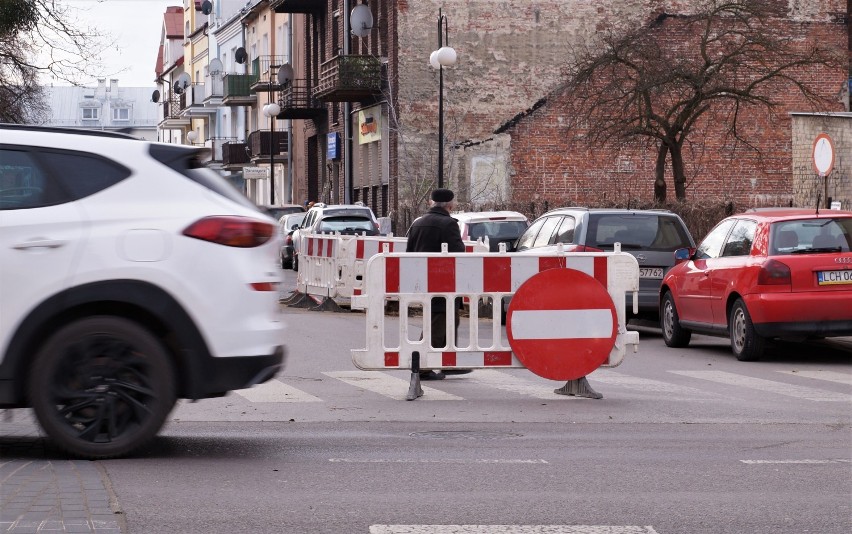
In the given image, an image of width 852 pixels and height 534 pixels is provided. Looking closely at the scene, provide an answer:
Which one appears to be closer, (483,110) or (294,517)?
(294,517)

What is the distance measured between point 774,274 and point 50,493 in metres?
10.2

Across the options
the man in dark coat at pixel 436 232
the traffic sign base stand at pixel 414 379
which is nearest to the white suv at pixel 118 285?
the traffic sign base stand at pixel 414 379

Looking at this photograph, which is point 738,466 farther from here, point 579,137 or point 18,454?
point 579,137

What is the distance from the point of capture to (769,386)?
1323cm

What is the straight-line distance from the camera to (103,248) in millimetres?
7980

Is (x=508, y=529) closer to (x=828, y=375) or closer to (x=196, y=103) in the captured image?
(x=828, y=375)

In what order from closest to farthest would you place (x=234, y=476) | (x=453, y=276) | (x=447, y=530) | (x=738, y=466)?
(x=447, y=530) → (x=234, y=476) → (x=738, y=466) → (x=453, y=276)

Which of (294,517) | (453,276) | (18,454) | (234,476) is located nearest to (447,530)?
(294,517)

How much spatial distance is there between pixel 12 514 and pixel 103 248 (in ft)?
6.70

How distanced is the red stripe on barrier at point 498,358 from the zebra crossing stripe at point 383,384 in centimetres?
39

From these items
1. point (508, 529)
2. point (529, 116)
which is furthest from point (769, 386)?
point (529, 116)

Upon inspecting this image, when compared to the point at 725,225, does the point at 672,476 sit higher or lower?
lower

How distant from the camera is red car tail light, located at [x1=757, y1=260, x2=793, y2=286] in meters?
15.5

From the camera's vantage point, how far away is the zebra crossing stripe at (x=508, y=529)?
245 inches
